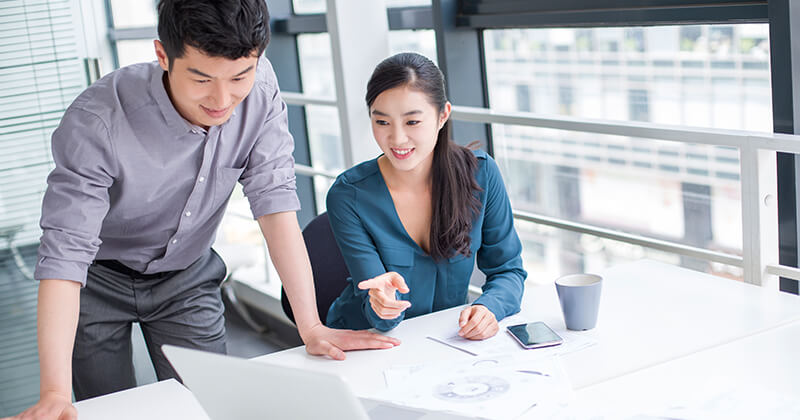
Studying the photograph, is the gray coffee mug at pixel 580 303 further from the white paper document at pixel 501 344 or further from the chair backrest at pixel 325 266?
the chair backrest at pixel 325 266

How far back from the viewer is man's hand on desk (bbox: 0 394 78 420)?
1.00 metres

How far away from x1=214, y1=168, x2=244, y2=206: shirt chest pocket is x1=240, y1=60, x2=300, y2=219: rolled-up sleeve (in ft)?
0.08

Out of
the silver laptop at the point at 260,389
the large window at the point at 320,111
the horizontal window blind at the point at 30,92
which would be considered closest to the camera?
the silver laptop at the point at 260,389

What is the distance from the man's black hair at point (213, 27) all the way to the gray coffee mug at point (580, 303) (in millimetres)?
616

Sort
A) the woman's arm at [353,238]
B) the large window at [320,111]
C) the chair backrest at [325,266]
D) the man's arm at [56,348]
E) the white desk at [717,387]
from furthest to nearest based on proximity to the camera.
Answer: the large window at [320,111] < the chair backrest at [325,266] < the woman's arm at [353,238] < the man's arm at [56,348] < the white desk at [717,387]

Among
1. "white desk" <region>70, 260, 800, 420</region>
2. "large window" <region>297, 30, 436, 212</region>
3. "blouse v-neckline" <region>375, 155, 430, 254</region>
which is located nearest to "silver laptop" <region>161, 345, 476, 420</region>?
"white desk" <region>70, 260, 800, 420</region>

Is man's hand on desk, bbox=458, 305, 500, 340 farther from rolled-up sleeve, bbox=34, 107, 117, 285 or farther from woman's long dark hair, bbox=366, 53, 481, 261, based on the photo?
rolled-up sleeve, bbox=34, 107, 117, 285

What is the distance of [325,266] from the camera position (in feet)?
5.37

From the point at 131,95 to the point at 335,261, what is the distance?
568 millimetres

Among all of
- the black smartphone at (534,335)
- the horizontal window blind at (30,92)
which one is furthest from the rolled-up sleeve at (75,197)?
the horizontal window blind at (30,92)

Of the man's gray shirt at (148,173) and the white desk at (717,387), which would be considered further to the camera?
the man's gray shirt at (148,173)

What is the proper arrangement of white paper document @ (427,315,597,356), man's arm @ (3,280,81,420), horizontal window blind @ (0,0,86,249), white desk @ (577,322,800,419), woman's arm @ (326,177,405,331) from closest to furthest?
1. white desk @ (577,322,800,419)
2. man's arm @ (3,280,81,420)
3. white paper document @ (427,315,597,356)
4. woman's arm @ (326,177,405,331)
5. horizontal window blind @ (0,0,86,249)

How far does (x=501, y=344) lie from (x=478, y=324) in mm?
50

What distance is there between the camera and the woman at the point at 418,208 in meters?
1.44
